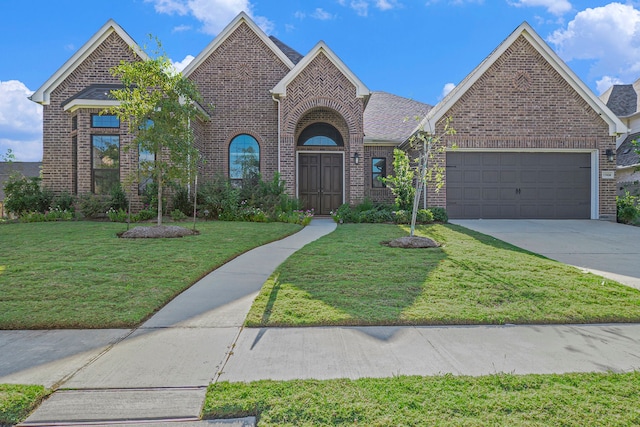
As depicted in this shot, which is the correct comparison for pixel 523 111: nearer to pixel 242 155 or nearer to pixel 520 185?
pixel 520 185

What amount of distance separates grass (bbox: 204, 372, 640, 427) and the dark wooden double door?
13.4 metres

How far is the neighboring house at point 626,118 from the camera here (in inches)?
→ 818

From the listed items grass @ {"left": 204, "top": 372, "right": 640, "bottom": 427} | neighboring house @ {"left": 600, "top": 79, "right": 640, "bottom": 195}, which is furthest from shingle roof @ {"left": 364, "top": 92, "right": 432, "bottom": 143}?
grass @ {"left": 204, "top": 372, "right": 640, "bottom": 427}

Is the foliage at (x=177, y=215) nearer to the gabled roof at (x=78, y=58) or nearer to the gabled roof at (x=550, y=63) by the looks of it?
the gabled roof at (x=78, y=58)

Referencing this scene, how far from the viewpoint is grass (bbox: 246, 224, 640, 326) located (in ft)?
13.2

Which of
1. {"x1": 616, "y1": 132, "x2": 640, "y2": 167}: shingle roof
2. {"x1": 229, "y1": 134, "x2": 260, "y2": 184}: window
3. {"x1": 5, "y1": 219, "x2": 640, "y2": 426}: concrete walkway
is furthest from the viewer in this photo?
{"x1": 616, "y1": 132, "x2": 640, "y2": 167}: shingle roof

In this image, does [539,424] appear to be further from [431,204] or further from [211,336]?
[431,204]

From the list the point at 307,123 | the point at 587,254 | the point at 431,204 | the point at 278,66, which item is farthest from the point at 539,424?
the point at 278,66

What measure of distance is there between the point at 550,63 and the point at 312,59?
340 inches

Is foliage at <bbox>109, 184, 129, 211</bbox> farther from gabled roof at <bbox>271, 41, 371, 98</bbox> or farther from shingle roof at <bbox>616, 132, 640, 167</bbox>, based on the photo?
shingle roof at <bbox>616, 132, 640, 167</bbox>

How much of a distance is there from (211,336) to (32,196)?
41.5 ft

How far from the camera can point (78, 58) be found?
556 inches

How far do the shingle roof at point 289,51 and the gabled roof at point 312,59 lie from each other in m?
3.31

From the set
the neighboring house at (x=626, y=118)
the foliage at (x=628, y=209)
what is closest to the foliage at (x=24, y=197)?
the foliage at (x=628, y=209)
